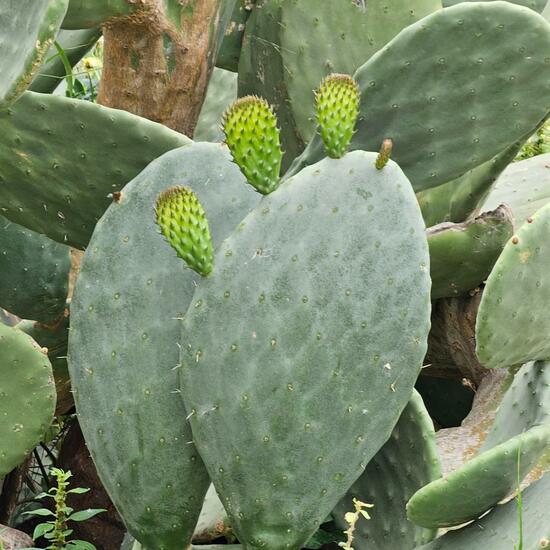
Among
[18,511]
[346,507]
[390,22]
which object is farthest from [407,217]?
[18,511]

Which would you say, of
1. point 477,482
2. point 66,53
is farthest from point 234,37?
point 477,482

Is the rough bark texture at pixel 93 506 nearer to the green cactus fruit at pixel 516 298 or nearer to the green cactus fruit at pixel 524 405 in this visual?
the green cactus fruit at pixel 524 405

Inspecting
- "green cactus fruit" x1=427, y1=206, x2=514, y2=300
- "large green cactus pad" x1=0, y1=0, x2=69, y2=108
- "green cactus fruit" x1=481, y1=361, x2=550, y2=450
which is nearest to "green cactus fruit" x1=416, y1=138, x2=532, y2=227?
"green cactus fruit" x1=427, y1=206, x2=514, y2=300

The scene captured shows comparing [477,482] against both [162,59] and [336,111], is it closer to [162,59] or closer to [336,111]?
[336,111]

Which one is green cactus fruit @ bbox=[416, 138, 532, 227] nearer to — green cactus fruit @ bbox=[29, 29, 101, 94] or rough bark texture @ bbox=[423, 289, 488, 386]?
rough bark texture @ bbox=[423, 289, 488, 386]

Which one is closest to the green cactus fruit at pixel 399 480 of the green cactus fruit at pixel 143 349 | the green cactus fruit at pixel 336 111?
the green cactus fruit at pixel 143 349
